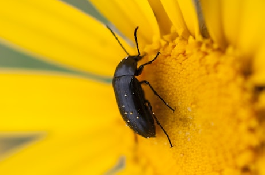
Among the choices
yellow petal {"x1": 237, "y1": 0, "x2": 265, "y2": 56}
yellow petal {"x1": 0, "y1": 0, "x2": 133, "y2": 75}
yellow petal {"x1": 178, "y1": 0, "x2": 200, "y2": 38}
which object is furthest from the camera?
yellow petal {"x1": 0, "y1": 0, "x2": 133, "y2": 75}

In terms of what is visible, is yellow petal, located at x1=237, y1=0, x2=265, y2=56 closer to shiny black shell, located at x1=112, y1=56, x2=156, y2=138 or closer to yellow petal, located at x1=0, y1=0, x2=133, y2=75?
shiny black shell, located at x1=112, y1=56, x2=156, y2=138

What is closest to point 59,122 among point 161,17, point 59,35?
point 59,35

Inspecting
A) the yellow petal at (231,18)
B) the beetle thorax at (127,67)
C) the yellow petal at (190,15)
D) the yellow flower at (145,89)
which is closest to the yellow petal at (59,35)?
the yellow flower at (145,89)

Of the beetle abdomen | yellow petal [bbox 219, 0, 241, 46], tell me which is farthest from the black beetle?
yellow petal [bbox 219, 0, 241, 46]

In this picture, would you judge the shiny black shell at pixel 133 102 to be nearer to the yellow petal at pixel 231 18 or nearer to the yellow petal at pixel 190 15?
the yellow petal at pixel 190 15

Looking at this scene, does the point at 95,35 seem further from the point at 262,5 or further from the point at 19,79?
the point at 262,5

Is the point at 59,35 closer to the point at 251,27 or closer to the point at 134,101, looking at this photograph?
the point at 134,101
